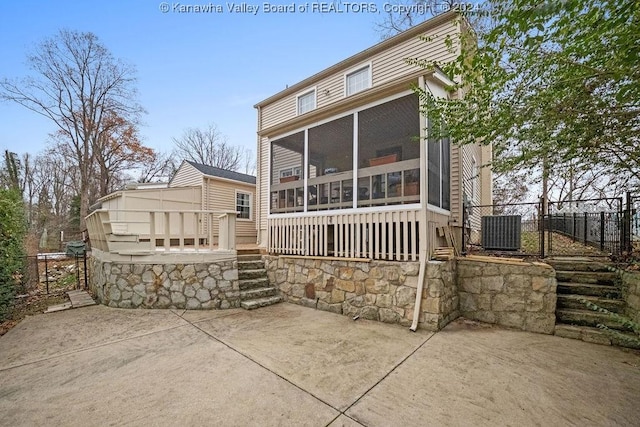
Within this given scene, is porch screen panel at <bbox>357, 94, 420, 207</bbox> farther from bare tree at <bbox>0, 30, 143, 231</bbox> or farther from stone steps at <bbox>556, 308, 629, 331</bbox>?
bare tree at <bbox>0, 30, 143, 231</bbox>

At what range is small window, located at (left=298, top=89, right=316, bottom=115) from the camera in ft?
28.8

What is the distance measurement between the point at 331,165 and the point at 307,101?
15.2ft

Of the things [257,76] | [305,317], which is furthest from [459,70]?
[257,76]

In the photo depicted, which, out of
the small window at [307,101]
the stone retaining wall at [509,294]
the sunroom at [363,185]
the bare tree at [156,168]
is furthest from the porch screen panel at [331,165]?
the bare tree at [156,168]

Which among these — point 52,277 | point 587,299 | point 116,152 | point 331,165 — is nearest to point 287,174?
point 331,165

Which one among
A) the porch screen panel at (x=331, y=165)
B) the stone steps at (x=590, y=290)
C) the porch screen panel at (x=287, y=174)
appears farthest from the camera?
the porch screen panel at (x=287, y=174)

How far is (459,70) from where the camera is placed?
3506mm

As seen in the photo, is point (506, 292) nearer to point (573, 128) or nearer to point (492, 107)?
point (573, 128)

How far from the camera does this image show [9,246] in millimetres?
4805

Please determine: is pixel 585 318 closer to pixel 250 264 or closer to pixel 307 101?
pixel 250 264

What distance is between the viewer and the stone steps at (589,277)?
13.0 feet

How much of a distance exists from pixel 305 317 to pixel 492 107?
4.56 m

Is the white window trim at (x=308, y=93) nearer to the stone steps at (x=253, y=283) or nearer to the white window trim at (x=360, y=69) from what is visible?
the white window trim at (x=360, y=69)

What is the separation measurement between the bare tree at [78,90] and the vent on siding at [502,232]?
19.1m
